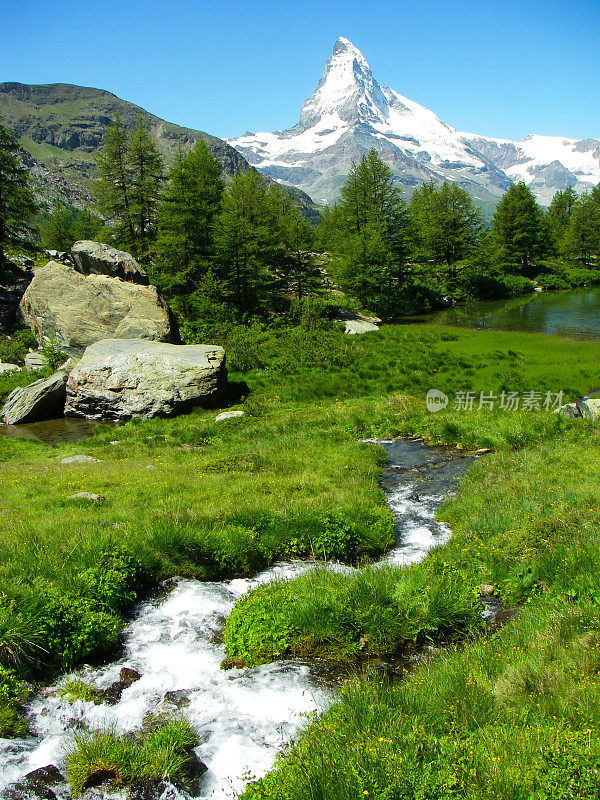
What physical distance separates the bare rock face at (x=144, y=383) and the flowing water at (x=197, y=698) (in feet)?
52.1

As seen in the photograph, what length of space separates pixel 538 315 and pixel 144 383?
43.3 metres

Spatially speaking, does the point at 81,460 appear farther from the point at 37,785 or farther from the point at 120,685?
the point at 37,785

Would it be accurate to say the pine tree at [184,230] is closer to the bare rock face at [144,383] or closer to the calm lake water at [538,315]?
the bare rock face at [144,383]

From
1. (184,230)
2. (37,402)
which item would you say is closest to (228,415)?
(37,402)

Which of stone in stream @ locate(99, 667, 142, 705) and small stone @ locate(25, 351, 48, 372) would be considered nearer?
stone in stream @ locate(99, 667, 142, 705)

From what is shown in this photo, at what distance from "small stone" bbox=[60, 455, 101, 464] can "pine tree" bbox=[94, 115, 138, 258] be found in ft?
110

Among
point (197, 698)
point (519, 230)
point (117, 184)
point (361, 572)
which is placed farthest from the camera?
point (519, 230)

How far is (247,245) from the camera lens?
41.0m

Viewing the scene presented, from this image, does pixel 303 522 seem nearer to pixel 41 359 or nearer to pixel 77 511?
pixel 77 511

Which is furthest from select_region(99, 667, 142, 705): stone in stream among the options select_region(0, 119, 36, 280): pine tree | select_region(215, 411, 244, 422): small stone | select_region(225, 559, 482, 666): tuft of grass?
select_region(0, 119, 36, 280): pine tree

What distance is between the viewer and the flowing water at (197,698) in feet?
17.1

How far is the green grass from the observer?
4.98 m

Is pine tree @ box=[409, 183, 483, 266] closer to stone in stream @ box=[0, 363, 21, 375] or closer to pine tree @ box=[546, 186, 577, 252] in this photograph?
pine tree @ box=[546, 186, 577, 252]

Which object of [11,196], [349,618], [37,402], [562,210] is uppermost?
[562,210]
